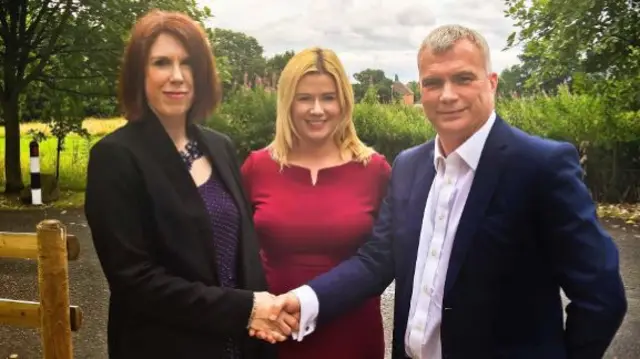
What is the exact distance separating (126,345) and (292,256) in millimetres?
719

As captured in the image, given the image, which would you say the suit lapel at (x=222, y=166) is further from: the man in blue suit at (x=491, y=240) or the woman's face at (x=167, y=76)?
the man in blue suit at (x=491, y=240)

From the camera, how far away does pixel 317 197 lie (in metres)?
2.70

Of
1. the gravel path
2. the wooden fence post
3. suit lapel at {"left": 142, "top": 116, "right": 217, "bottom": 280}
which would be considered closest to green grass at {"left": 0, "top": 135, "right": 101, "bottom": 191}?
the gravel path

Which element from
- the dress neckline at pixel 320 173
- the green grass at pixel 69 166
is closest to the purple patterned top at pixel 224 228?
the dress neckline at pixel 320 173

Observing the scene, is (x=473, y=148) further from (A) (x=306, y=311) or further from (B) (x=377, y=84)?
(B) (x=377, y=84)

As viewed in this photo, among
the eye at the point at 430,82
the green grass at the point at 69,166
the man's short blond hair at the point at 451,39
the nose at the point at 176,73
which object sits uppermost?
the man's short blond hair at the point at 451,39

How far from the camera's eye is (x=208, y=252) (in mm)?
2195

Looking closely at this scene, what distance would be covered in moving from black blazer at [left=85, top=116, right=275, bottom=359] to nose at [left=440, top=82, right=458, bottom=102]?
83 centimetres

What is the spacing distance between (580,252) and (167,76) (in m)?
1.35

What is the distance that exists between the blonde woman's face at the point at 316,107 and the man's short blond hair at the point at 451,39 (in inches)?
25.2

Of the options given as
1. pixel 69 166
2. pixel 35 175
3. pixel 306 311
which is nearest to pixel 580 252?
pixel 306 311

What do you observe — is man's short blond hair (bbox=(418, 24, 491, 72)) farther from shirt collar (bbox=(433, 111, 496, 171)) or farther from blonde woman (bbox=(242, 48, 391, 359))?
blonde woman (bbox=(242, 48, 391, 359))

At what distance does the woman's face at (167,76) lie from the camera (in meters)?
2.20

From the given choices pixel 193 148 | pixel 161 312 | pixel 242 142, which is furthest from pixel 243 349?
pixel 242 142
